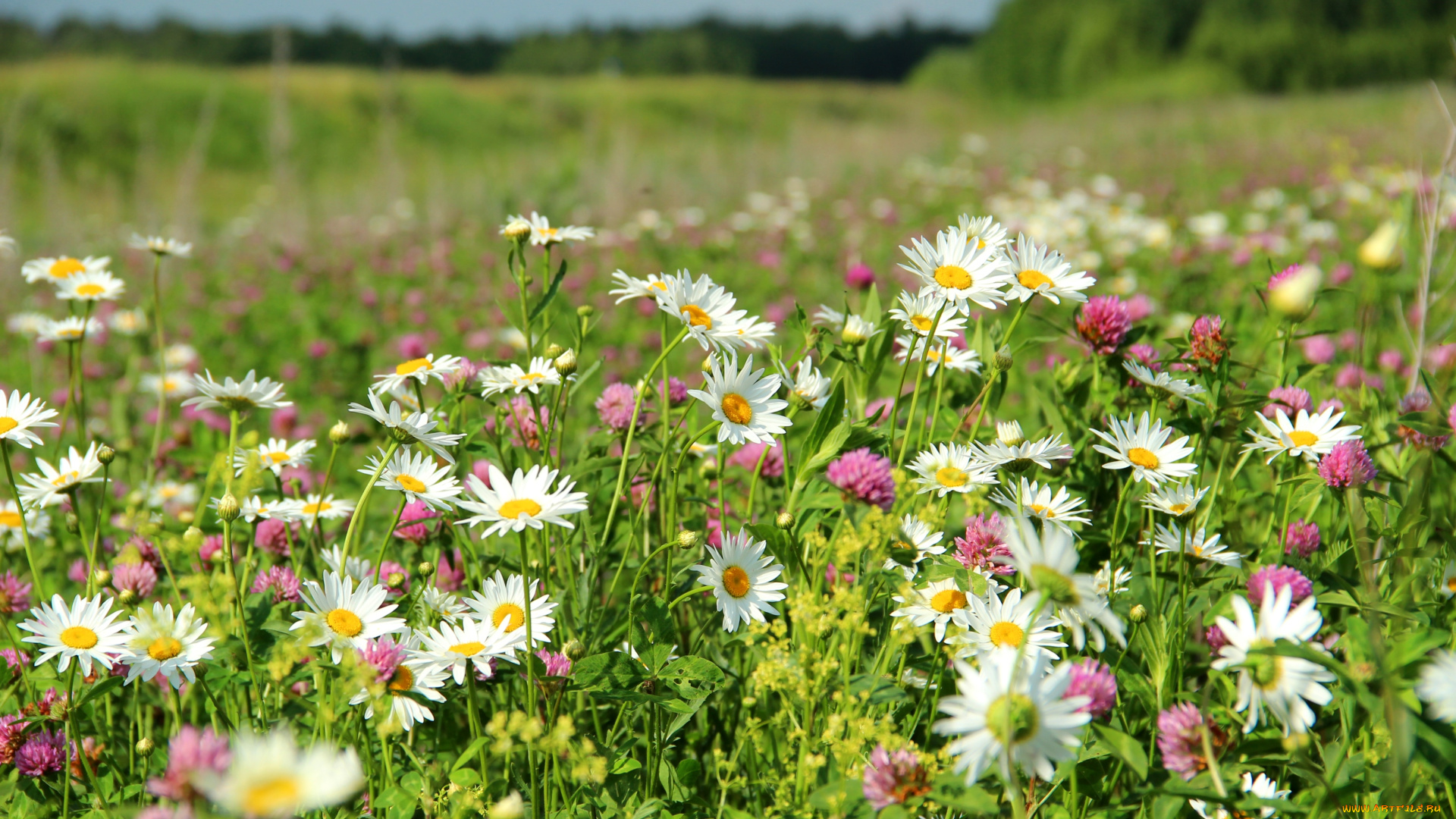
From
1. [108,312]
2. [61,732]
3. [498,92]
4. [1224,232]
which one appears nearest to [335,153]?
[498,92]

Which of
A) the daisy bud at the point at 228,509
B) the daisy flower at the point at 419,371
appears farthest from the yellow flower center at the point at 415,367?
the daisy bud at the point at 228,509

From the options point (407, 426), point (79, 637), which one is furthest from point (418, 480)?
point (79, 637)

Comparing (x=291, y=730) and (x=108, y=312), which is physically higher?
(x=291, y=730)

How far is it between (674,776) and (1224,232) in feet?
17.3

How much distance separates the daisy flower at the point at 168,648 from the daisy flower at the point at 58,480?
34 centimetres

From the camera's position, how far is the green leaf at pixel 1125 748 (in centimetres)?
82

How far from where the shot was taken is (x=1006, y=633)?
3.26 feet

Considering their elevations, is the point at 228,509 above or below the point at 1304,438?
below

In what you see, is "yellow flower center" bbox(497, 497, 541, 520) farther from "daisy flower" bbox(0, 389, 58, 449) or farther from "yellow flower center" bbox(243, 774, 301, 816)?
"daisy flower" bbox(0, 389, 58, 449)

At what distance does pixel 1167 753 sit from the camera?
0.88 metres

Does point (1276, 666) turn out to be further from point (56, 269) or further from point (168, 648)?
point (56, 269)

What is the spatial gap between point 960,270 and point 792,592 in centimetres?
48

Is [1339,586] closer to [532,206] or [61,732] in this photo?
[61,732]

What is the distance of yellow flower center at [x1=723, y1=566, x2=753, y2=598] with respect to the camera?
3.60 ft
